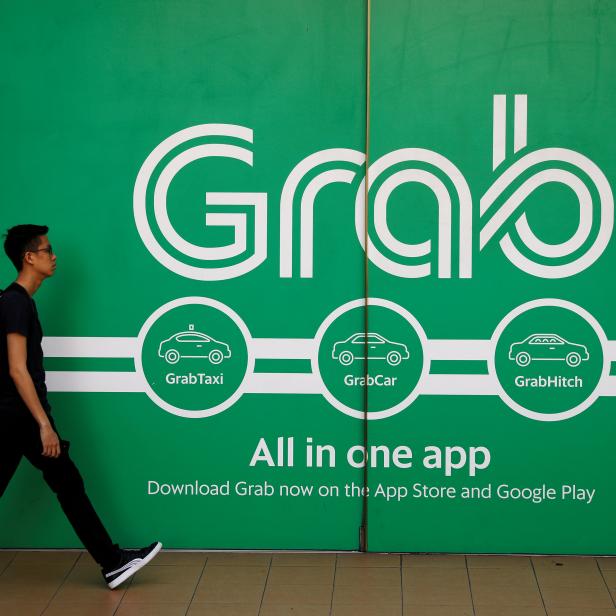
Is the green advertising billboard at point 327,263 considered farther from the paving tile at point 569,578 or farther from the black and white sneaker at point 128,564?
the black and white sneaker at point 128,564

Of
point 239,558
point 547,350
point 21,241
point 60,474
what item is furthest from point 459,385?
point 21,241

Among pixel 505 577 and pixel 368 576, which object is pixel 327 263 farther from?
pixel 505 577

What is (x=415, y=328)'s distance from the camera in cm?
441

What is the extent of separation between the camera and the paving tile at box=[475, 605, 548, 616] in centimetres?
386

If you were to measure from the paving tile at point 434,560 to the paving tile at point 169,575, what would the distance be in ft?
3.02

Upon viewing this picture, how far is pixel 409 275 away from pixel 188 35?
144 cm

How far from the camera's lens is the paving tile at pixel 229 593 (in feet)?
13.1

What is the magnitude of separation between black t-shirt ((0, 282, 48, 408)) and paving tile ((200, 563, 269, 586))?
101 centimetres

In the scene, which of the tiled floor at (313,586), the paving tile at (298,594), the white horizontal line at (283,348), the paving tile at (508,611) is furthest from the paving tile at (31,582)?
the paving tile at (508,611)

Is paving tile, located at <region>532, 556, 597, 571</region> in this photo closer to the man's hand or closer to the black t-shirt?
the man's hand

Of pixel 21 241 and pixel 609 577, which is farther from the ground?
pixel 21 241

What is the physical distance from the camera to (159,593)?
4.09 meters

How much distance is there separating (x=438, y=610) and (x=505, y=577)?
46cm

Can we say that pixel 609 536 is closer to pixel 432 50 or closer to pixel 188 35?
pixel 432 50
